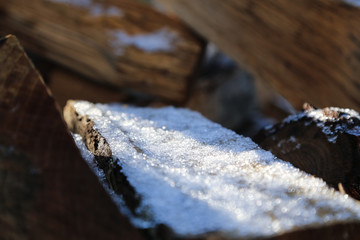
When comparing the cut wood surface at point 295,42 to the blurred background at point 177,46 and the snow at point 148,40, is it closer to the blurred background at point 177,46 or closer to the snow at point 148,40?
the blurred background at point 177,46

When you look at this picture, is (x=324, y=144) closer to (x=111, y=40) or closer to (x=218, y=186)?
(x=218, y=186)

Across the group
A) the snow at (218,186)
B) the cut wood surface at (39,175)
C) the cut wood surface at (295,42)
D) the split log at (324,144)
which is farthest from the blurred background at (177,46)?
the cut wood surface at (39,175)

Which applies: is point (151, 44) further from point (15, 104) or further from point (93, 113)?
point (15, 104)

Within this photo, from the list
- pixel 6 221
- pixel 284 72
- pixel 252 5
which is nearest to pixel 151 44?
pixel 252 5

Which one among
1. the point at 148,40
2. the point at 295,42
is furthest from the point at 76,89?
the point at 295,42

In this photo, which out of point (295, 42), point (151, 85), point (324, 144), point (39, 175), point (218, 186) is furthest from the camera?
point (151, 85)

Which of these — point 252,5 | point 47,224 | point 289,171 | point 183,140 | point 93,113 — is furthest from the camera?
point 252,5

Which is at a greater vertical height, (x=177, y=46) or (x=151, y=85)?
(x=177, y=46)
